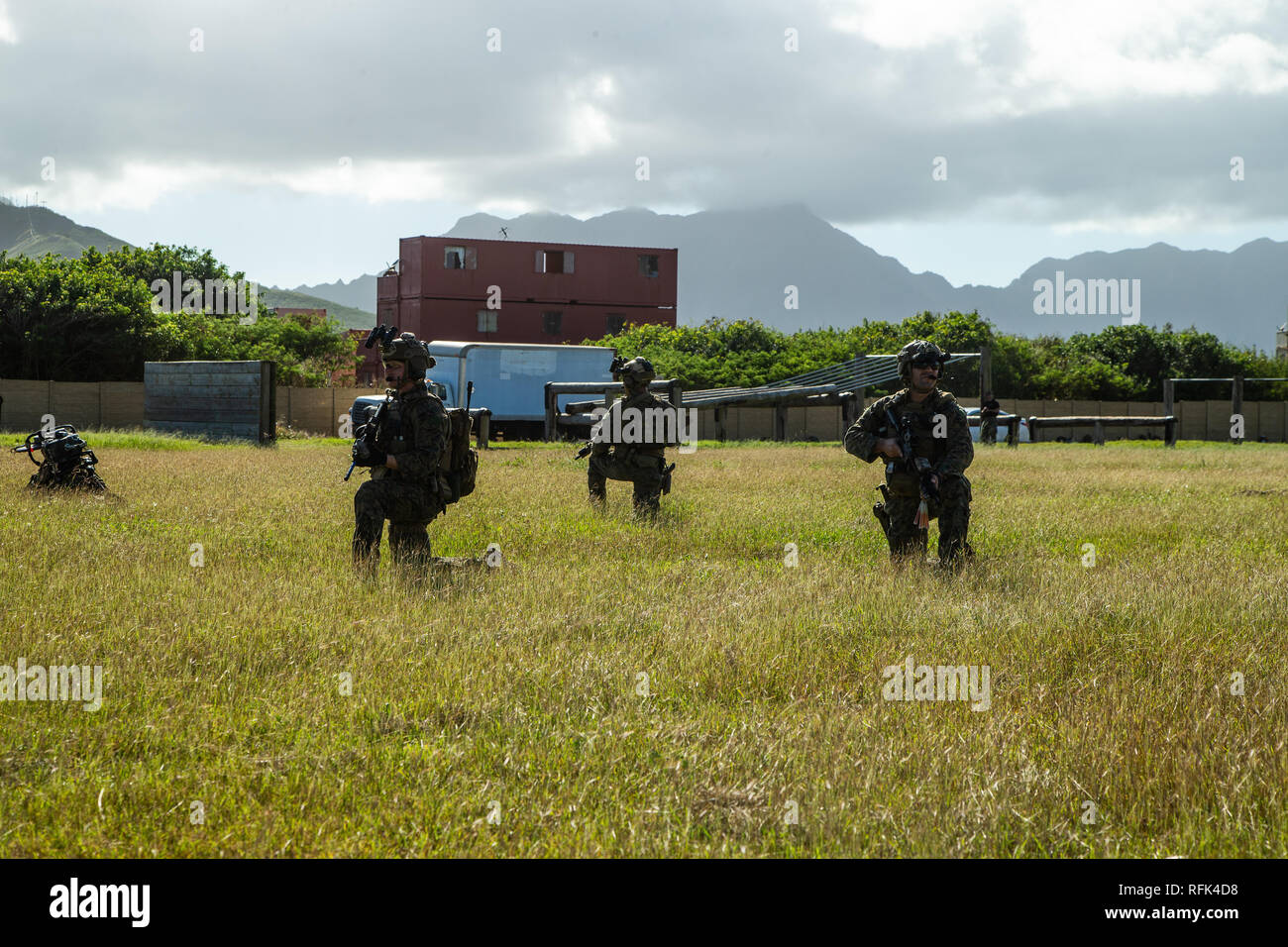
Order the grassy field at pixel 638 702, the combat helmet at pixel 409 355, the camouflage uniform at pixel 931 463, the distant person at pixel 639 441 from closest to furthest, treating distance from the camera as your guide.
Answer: the grassy field at pixel 638 702, the combat helmet at pixel 409 355, the camouflage uniform at pixel 931 463, the distant person at pixel 639 441

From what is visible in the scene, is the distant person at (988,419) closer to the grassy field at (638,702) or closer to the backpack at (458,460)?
the grassy field at (638,702)

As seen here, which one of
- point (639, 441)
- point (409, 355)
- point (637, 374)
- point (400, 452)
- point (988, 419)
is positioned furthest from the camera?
point (988, 419)

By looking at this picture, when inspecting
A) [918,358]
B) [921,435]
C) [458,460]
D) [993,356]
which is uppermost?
[993,356]

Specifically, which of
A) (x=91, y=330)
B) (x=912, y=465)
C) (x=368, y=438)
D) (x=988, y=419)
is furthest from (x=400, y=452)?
(x=91, y=330)

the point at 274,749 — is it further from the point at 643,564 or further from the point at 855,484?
the point at 855,484

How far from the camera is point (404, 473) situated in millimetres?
8375

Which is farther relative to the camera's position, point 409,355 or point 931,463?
point 931,463

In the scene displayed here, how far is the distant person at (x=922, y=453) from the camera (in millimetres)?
8844

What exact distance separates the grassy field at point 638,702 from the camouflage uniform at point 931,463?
0.32 metres

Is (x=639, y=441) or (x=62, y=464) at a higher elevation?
(x=639, y=441)

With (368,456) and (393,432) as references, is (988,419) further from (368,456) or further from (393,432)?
(368,456)

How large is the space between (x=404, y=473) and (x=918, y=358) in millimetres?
3860

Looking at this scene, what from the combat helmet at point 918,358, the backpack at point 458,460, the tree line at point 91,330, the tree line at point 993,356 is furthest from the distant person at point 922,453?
the tree line at point 91,330

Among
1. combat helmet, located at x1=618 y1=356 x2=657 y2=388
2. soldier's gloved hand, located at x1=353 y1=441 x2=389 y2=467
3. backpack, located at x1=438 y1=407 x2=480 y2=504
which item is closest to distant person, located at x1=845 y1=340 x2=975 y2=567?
backpack, located at x1=438 y1=407 x2=480 y2=504
